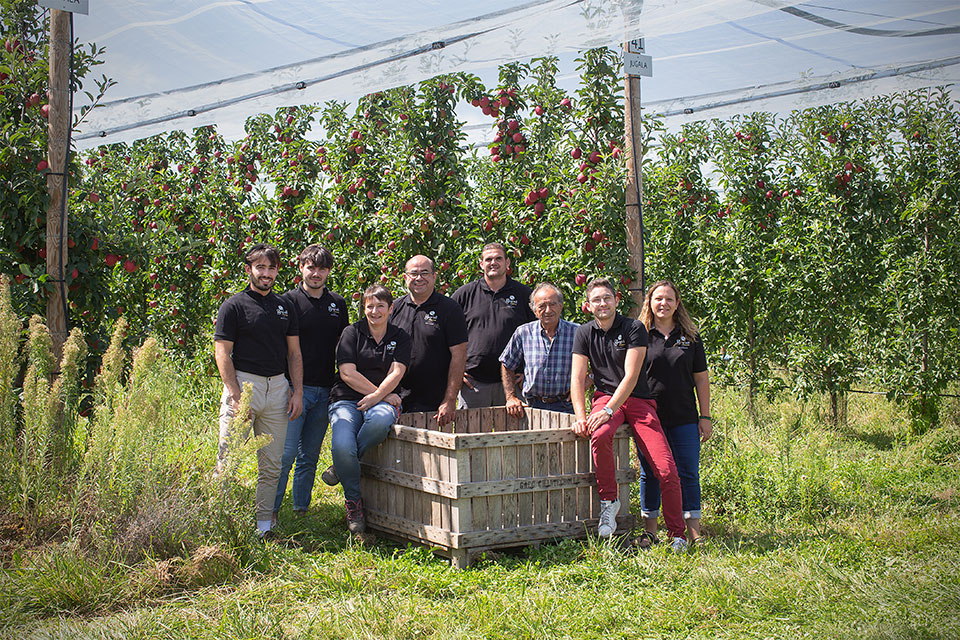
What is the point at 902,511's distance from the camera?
5062 mm

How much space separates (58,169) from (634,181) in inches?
138

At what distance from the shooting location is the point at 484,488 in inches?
169

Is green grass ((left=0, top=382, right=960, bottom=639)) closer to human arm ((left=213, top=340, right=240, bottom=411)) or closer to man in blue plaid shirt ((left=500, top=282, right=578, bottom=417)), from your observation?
human arm ((left=213, top=340, right=240, bottom=411))

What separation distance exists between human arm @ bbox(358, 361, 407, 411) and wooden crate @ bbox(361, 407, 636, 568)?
8.8 inches

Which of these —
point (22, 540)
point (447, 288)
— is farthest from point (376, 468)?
point (447, 288)

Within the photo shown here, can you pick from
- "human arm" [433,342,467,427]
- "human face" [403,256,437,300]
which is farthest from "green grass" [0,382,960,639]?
"human face" [403,256,437,300]

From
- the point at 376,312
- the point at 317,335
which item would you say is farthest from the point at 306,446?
the point at 376,312

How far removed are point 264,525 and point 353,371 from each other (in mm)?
985

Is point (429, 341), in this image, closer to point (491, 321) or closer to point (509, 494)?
point (491, 321)

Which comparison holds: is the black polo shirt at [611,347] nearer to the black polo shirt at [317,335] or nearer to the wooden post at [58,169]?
the black polo shirt at [317,335]

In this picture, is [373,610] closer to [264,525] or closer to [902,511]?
[264,525]

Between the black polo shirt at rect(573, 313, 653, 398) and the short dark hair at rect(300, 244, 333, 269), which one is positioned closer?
the black polo shirt at rect(573, 313, 653, 398)

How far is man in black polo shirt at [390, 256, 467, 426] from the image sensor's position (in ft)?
16.5

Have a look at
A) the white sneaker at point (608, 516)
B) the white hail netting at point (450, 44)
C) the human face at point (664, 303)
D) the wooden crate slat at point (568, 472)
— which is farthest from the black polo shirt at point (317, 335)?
the human face at point (664, 303)
